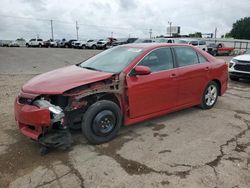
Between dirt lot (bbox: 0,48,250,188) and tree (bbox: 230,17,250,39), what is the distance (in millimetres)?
90777

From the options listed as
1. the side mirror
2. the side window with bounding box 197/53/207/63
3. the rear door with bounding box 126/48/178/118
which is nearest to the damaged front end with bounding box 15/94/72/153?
the rear door with bounding box 126/48/178/118

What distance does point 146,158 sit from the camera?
12.6 ft

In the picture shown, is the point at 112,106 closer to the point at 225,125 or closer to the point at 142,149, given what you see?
the point at 142,149

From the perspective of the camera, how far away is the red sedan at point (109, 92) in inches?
155

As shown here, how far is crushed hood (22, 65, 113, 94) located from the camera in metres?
3.96

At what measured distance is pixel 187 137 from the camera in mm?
4613

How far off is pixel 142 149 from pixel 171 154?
0.46m

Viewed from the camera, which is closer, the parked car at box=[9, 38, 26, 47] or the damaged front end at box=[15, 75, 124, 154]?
the damaged front end at box=[15, 75, 124, 154]

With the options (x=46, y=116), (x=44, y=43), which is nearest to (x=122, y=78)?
(x=46, y=116)

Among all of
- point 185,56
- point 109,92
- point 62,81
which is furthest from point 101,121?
point 185,56

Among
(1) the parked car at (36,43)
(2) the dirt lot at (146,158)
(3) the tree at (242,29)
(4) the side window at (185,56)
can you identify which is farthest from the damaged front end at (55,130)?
(3) the tree at (242,29)

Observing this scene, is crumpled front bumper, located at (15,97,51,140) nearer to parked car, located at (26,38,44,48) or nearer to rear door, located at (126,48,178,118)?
rear door, located at (126,48,178,118)

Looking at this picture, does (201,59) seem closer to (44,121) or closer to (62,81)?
(62,81)

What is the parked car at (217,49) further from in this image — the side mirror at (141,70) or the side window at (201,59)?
the side mirror at (141,70)
